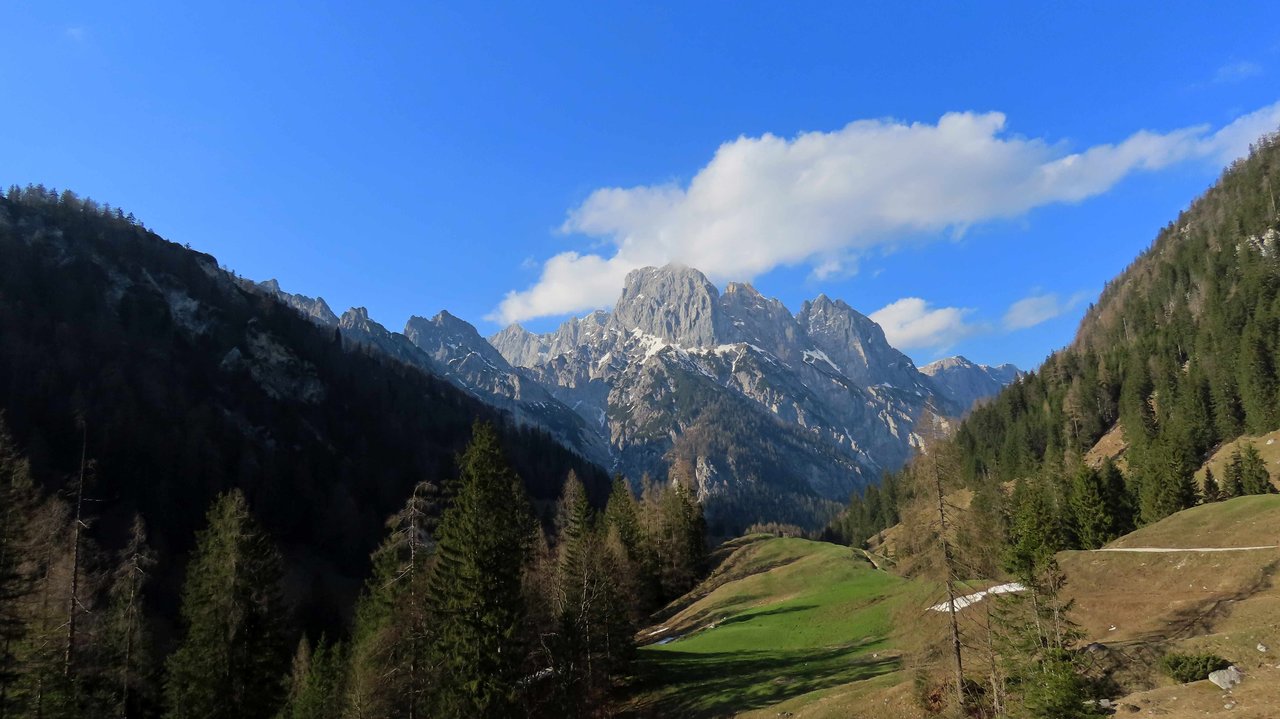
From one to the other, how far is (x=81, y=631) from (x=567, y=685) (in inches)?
1109

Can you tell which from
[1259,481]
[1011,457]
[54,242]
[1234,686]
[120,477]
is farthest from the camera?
[54,242]

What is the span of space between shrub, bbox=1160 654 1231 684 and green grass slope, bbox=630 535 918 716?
993cm

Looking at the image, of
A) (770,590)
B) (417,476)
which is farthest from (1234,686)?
(417,476)

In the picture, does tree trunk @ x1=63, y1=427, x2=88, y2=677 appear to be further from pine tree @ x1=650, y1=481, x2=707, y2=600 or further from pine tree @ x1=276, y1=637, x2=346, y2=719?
pine tree @ x1=650, y1=481, x2=707, y2=600

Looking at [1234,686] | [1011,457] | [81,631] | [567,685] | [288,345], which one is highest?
[288,345]

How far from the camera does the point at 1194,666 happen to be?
80.1 feet

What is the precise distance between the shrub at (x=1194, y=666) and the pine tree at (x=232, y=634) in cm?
4727

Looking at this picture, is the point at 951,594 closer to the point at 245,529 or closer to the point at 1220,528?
the point at 1220,528

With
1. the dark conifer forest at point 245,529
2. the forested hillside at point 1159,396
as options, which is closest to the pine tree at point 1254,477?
the forested hillside at point 1159,396

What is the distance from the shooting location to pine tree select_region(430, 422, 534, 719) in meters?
36.6

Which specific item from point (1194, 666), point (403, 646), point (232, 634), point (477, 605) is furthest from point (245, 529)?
point (1194, 666)

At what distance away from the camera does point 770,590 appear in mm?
73375

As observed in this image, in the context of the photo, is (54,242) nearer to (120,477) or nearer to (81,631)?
(120,477)

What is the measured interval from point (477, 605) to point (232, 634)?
15.3 metres
